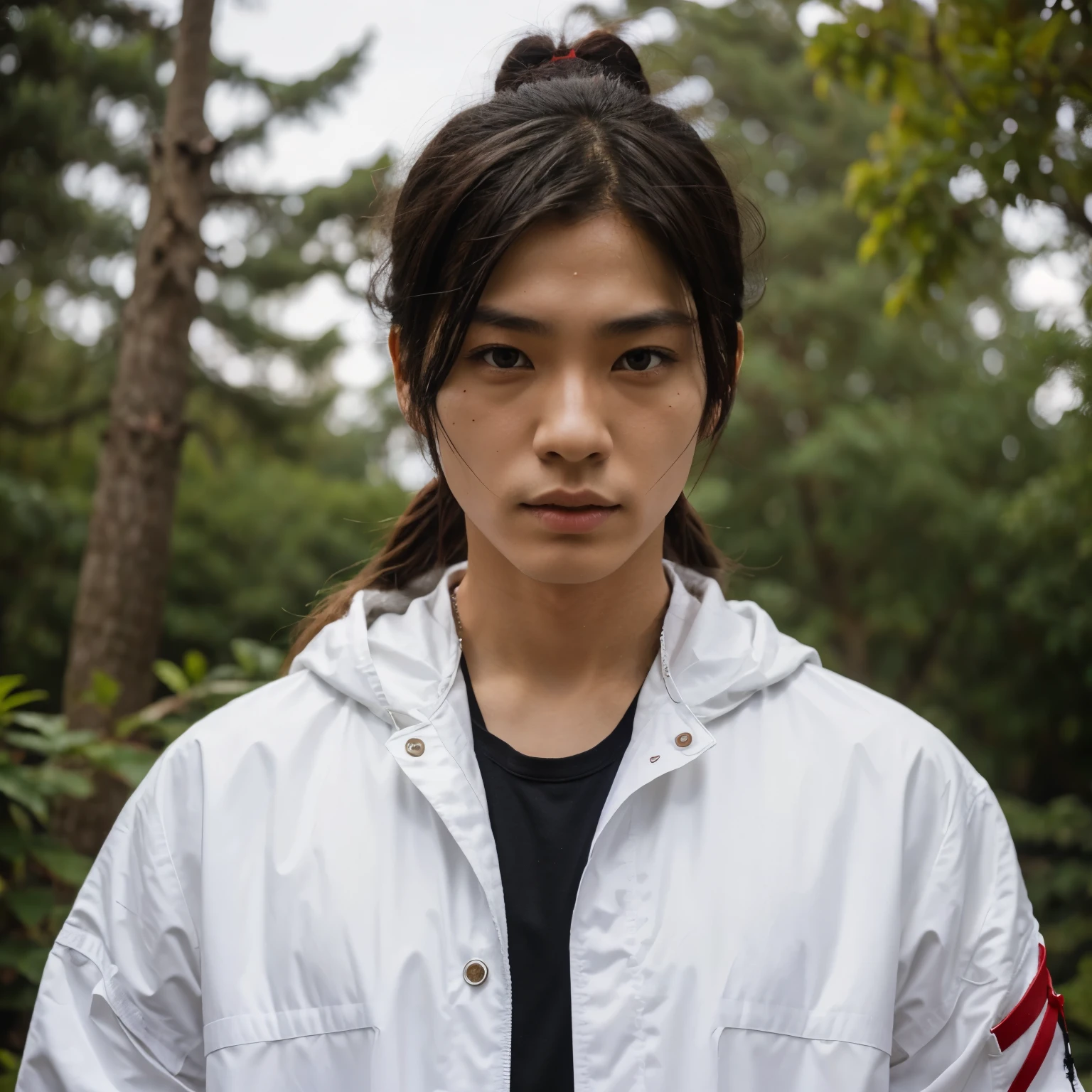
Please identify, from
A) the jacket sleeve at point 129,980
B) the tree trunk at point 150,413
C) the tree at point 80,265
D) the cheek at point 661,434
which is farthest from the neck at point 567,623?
the tree at point 80,265

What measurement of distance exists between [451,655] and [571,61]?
0.83 metres

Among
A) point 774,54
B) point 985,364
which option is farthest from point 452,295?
point 774,54

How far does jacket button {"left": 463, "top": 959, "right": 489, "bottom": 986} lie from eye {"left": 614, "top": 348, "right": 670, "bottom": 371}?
69 cm

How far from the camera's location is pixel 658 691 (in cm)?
140

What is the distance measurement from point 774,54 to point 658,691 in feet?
38.1

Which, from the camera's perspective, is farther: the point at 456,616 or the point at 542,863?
the point at 456,616

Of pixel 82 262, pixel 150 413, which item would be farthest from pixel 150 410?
pixel 82 262

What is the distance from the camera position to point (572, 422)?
1.25 m

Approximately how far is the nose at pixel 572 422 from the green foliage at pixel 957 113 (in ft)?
5.76

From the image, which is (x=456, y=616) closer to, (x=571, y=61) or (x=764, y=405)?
(x=571, y=61)

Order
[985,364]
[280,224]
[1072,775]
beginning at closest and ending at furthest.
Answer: [280,224], [1072,775], [985,364]

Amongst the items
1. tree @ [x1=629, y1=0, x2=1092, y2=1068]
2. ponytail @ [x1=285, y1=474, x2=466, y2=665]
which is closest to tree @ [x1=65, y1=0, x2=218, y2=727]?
ponytail @ [x1=285, y1=474, x2=466, y2=665]

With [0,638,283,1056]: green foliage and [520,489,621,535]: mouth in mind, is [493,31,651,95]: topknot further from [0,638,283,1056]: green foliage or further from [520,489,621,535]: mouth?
[0,638,283,1056]: green foliage

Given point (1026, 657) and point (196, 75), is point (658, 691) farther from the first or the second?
point (1026, 657)
